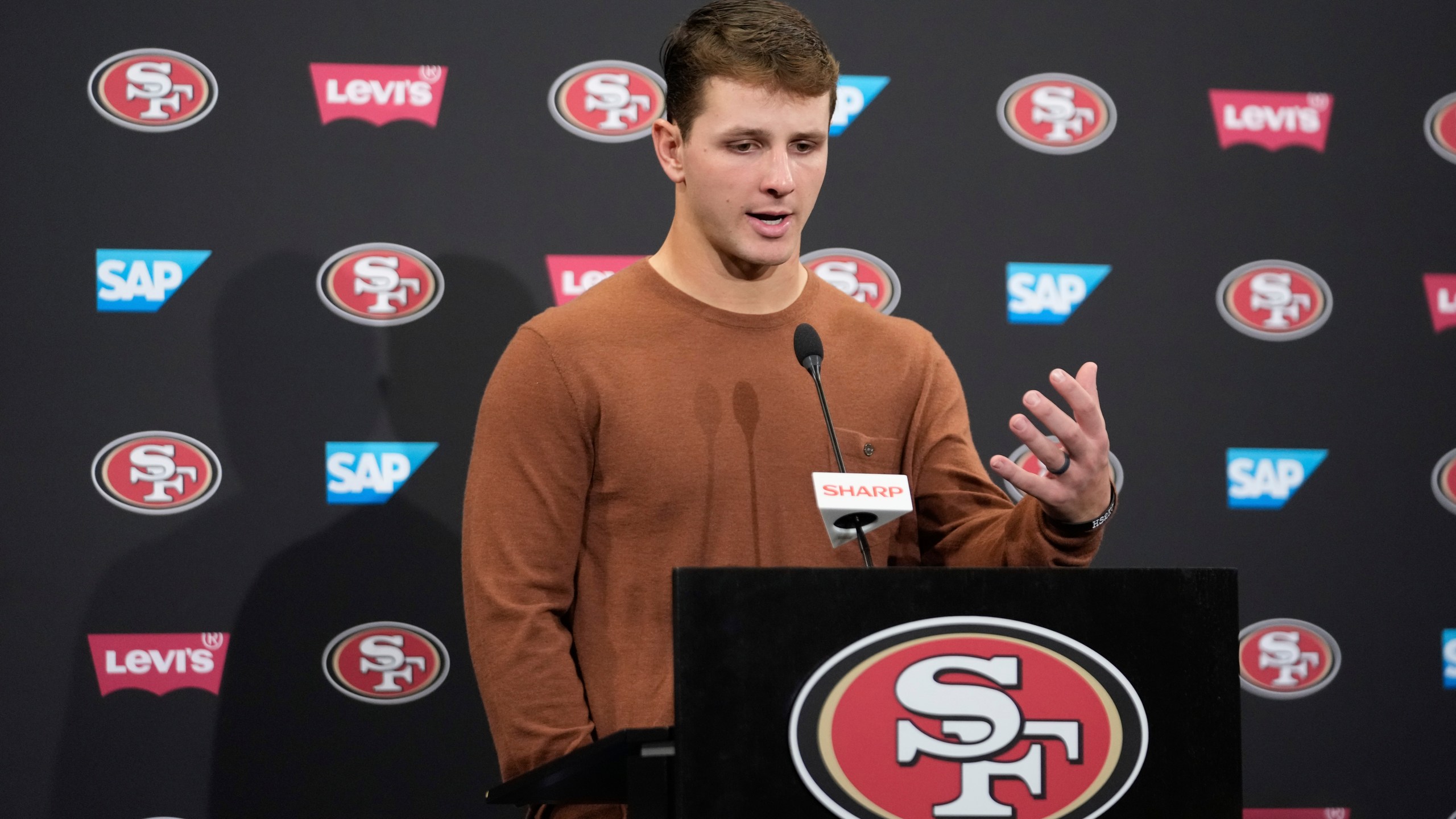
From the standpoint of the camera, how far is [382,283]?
2.68 meters

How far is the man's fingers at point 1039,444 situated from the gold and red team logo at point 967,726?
25 cm

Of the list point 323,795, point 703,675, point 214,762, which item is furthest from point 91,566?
point 703,675

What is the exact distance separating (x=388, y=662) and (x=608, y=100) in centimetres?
129

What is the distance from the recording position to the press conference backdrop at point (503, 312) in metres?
2.61

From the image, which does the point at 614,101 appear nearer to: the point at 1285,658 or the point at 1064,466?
the point at 1064,466

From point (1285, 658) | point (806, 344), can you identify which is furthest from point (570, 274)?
point (1285, 658)

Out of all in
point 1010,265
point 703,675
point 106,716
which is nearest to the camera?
point 703,675

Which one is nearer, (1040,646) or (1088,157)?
(1040,646)

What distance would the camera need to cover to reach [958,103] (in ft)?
9.43

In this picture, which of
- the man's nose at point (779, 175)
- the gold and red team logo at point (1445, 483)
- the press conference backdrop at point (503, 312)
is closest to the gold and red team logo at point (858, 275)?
the press conference backdrop at point (503, 312)

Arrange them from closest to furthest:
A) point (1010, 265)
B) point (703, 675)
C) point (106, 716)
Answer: point (703, 675), point (106, 716), point (1010, 265)

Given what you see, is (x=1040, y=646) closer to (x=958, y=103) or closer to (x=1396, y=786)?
(x=958, y=103)

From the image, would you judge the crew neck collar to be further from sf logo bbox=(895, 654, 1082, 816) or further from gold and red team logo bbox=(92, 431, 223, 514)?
gold and red team logo bbox=(92, 431, 223, 514)

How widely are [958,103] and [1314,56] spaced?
0.88 metres
